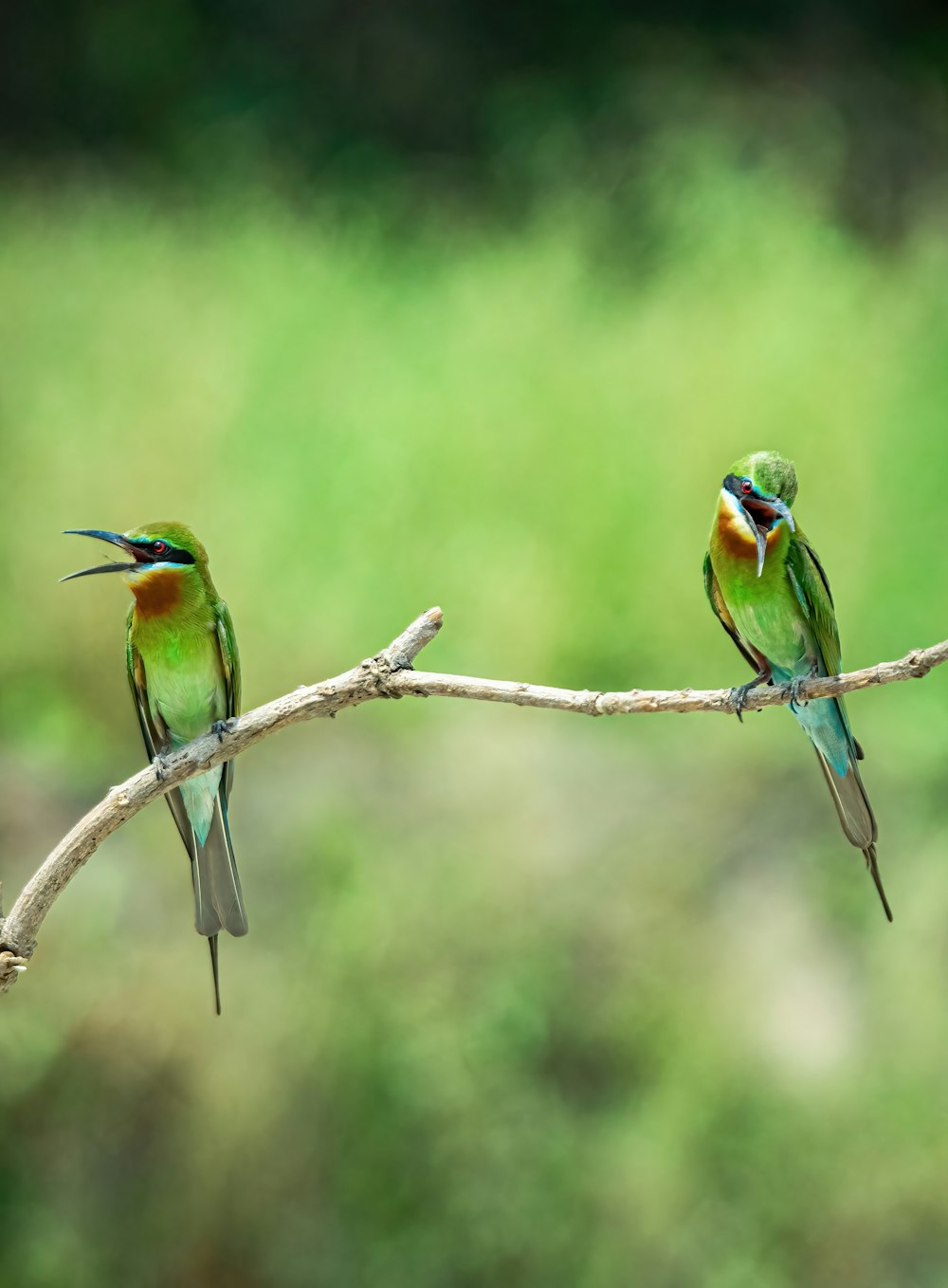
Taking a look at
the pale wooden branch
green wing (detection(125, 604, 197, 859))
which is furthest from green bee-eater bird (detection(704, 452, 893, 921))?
green wing (detection(125, 604, 197, 859))

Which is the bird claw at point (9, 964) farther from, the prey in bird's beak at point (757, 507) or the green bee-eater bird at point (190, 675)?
the prey in bird's beak at point (757, 507)

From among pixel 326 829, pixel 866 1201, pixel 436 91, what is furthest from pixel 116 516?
pixel 866 1201

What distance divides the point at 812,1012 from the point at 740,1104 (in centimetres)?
38

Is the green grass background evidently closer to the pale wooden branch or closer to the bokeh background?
the bokeh background

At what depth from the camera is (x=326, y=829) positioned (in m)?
4.57

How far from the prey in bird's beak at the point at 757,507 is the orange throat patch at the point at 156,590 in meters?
0.93

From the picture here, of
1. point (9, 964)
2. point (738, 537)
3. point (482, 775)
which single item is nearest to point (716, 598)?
point (738, 537)

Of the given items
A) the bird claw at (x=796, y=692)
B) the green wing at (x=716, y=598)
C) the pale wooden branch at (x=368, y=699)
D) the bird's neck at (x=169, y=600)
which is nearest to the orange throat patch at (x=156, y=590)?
the bird's neck at (x=169, y=600)

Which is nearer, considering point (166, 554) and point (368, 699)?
point (368, 699)

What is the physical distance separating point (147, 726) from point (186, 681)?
161 mm

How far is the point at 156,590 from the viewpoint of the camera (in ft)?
7.61

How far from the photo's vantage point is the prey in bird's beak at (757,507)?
2.01 metres

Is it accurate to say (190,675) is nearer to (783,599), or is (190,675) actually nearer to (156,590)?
(156,590)

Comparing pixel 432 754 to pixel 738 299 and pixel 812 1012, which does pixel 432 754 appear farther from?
pixel 738 299
